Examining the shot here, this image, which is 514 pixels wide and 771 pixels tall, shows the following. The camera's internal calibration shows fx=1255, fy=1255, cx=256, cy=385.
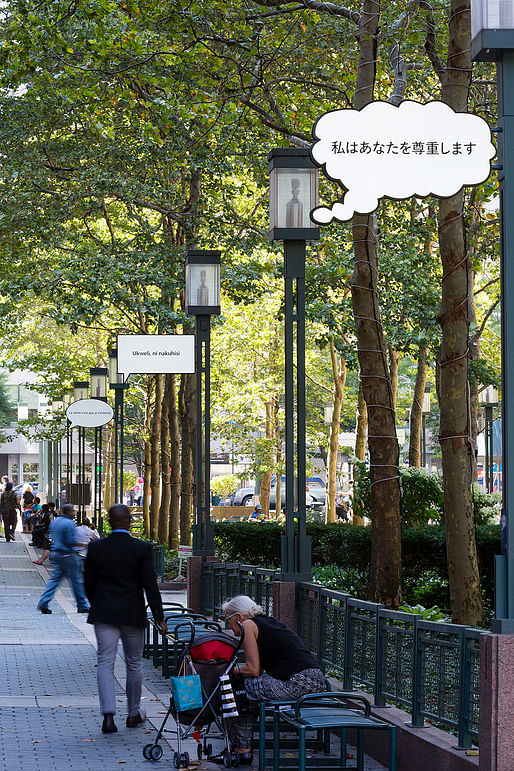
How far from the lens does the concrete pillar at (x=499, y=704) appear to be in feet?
20.0

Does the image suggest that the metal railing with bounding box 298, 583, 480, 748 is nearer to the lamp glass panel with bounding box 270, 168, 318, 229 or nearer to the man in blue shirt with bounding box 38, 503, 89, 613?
the lamp glass panel with bounding box 270, 168, 318, 229

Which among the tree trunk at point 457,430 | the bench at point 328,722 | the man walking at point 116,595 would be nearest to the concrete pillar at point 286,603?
the man walking at point 116,595

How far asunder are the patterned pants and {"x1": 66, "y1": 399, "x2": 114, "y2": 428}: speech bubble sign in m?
18.8

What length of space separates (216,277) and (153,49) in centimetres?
448

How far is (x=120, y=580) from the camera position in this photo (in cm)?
945

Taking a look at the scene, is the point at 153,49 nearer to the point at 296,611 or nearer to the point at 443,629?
the point at 296,611

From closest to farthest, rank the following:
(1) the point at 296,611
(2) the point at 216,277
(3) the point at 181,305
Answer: (1) the point at 296,611
(2) the point at 216,277
(3) the point at 181,305

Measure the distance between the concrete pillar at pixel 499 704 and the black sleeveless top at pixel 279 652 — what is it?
2.32 meters

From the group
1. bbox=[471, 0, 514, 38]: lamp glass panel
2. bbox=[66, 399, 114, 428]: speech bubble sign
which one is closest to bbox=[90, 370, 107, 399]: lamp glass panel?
bbox=[66, 399, 114, 428]: speech bubble sign

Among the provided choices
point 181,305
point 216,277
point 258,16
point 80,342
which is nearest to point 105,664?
point 216,277

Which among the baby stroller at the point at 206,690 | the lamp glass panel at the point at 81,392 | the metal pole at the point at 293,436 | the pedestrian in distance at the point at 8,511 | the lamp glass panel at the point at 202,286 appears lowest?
the pedestrian in distance at the point at 8,511

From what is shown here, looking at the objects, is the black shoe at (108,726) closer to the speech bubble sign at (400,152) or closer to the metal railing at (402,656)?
the metal railing at (402,656)

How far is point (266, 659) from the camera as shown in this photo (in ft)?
27.6

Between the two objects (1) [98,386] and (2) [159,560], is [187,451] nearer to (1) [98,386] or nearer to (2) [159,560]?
(1) [98,386]
